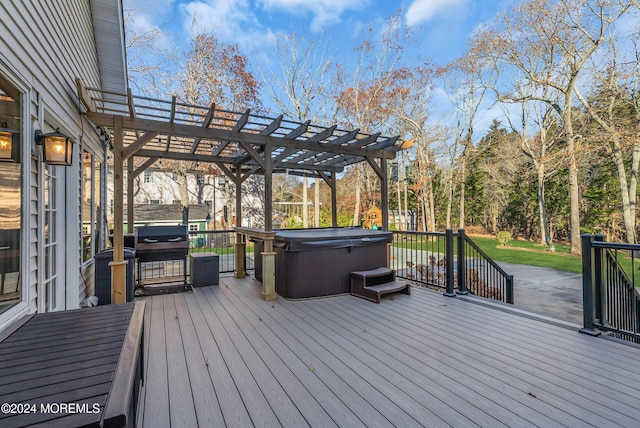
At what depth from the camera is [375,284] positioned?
4.88 meters

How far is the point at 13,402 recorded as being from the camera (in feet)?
3.46

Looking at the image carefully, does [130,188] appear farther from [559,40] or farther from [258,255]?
[559,40]

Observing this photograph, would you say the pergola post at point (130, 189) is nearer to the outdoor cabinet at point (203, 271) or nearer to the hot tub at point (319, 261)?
the outdoor cabinet at point (203, 271)

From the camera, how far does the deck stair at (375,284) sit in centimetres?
437

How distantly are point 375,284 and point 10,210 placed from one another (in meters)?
4.21

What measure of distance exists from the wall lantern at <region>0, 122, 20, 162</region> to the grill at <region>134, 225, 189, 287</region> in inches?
111

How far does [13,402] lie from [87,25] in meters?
5.13

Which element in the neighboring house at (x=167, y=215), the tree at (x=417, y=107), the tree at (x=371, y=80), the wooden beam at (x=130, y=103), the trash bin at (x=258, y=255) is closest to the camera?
the wooden beam at (x=130, y=103)

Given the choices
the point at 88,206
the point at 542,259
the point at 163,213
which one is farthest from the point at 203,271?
the point at 163,213

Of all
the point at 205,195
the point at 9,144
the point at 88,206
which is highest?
the point at 205,195

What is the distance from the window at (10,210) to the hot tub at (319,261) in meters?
2.86

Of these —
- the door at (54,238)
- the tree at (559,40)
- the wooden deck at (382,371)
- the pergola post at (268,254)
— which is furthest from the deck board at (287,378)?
the tree at (559,40)

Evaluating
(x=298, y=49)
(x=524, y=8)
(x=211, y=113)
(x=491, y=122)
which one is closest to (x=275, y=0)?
(x=298, y=49)

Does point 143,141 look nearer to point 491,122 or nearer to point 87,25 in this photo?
point 87,25
